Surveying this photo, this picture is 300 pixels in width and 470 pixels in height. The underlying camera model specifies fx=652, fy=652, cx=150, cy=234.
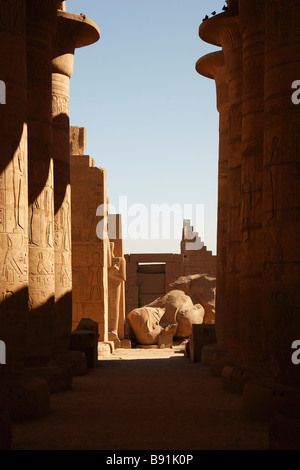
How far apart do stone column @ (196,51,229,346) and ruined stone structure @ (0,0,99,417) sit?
2.65 meters

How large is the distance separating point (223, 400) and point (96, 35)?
702 cm

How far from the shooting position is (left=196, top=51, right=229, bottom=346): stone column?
1272 centimetres

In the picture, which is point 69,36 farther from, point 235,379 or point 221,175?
point 235,379

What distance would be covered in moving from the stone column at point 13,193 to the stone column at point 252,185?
3.23 metres

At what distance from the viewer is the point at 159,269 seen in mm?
29328

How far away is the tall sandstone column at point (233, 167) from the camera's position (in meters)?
10.6

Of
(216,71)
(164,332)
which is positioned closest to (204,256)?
(164,332)

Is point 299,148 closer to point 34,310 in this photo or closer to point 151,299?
point 34,310

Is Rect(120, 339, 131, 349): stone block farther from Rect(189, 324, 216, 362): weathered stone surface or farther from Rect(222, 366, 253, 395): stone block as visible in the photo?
Rect(222, 366, 253, 395): stone block

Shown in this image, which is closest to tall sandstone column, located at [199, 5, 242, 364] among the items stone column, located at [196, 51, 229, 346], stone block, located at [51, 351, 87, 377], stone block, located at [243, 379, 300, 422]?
stone column, located at [196, 51, 229, 346]

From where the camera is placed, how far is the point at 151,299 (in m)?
28.8

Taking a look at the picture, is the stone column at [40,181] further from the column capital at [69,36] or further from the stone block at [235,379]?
the stone block at [235,379]

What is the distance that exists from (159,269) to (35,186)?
2037cm
